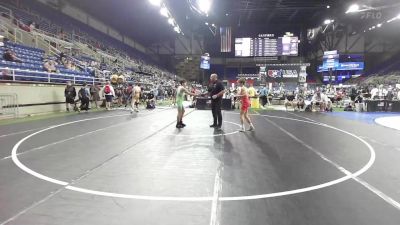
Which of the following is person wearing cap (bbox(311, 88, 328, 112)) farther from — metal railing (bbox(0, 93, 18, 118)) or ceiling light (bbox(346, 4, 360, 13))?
metal railing (bbox(0, 93, 18, 118))

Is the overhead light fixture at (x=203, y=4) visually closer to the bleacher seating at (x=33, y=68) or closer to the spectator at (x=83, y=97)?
the bleacher seating at (x=33, y=68)

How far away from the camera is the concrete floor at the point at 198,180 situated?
3844 mm

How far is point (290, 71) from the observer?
101ft

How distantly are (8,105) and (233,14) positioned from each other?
26.0 m

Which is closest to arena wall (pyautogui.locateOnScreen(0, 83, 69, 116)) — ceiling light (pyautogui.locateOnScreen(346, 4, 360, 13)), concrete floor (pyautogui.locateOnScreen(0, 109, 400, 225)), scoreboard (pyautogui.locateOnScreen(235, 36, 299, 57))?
concrete floor (pyautogui.locateOnScreen(0, 109, 400, 225))

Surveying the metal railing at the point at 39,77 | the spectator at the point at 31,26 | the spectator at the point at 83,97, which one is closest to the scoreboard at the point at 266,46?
the metal railing at the point at 39,77

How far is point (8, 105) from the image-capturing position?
15.0m

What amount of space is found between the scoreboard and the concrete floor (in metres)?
27.3

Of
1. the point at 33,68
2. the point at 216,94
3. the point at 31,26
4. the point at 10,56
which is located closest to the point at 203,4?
the point at 31,26

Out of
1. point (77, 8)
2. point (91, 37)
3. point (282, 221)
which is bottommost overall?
point (282, 221)

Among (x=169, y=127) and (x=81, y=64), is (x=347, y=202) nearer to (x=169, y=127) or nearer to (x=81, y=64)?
(x=169, y=127)

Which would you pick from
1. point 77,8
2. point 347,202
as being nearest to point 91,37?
point 77,8

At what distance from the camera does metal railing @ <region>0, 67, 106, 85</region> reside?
15455mm

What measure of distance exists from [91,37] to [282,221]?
116 feet
